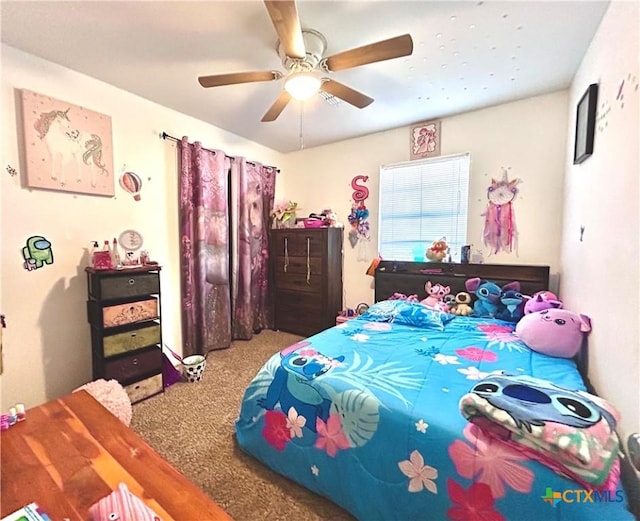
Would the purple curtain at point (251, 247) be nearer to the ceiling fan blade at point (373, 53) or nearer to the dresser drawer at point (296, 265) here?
the dresser drawer at point (296, 265)

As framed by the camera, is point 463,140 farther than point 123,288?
Yes

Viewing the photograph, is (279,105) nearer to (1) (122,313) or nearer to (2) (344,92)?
(2) (344,92)

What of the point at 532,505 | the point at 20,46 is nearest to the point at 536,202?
the point at 532,505

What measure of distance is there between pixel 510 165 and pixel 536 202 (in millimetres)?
409

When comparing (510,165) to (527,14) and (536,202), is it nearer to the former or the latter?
(536,202)

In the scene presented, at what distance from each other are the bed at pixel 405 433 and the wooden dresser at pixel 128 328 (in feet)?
3.37

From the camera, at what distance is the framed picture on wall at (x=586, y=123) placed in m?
1.63

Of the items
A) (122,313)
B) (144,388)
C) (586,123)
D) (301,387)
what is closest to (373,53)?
(586,123)

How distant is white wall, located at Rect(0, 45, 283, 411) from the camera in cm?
189

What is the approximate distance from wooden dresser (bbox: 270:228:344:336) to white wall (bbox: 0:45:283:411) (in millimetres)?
1292

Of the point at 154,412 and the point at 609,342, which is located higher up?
the point at 609,342

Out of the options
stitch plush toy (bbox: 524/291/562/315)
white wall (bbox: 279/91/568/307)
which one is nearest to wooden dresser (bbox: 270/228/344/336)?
white wall (bbox: 279/91/568/307)

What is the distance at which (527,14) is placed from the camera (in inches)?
61.4

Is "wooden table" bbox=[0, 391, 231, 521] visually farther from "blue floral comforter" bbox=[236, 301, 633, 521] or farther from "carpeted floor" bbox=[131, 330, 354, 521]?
"blue floral comforter" bbox=[236, 301, 633, 521]
